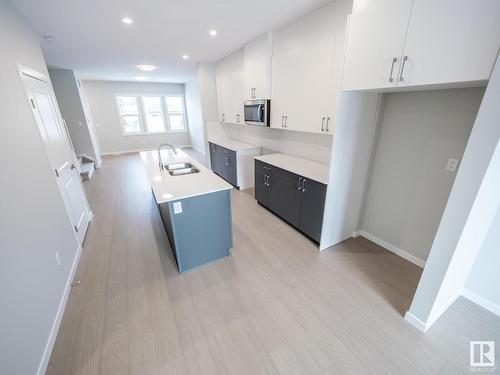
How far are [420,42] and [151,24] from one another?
9.61ft

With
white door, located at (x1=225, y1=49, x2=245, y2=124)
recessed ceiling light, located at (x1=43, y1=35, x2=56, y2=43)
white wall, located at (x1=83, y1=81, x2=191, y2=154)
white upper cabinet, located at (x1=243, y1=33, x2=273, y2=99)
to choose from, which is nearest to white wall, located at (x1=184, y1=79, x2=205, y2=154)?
Result: white wall, located at (x1=83, y1=81, x2=191, y2=154)

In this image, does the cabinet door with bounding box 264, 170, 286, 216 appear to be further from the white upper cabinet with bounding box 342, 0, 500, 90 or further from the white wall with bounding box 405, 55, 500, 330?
the white wall with bounding box 405, 55, 500, 330

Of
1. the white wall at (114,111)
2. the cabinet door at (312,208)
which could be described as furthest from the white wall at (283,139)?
the white wall at (114,111)

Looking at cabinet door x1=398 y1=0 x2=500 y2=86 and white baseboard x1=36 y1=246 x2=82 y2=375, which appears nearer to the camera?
cabinet door x1=398 y1=0 x2=500 y2=86

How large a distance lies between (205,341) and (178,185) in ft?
4.72

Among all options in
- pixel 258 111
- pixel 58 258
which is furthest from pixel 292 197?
pixel 58 258

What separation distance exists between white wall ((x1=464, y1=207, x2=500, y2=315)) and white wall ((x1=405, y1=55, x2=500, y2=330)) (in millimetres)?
150

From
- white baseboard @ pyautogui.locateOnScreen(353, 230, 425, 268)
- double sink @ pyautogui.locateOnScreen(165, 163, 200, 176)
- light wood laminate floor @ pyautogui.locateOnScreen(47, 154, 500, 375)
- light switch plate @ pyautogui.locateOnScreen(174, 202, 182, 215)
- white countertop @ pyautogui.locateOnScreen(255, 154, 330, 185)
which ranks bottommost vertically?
light wood laminate floor @ pyautogui.locateOnScreen(47, 154, 500, 375)

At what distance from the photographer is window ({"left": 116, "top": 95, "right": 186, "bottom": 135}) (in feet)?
25.9

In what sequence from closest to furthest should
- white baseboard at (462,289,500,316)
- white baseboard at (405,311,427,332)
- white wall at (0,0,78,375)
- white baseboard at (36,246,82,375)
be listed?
white wall at (0,0,78,375)
white baseboard at (36,246,82,375)
white baseboard at (405,311,427,332)
white baseboard at (462,289,500,316)

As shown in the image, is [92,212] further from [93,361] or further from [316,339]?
[316,339]

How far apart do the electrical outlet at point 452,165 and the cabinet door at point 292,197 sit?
1392mm

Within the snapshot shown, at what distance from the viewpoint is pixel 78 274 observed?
2.27 meters

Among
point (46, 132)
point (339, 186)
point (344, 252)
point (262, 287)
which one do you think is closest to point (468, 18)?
point (339, 186)
